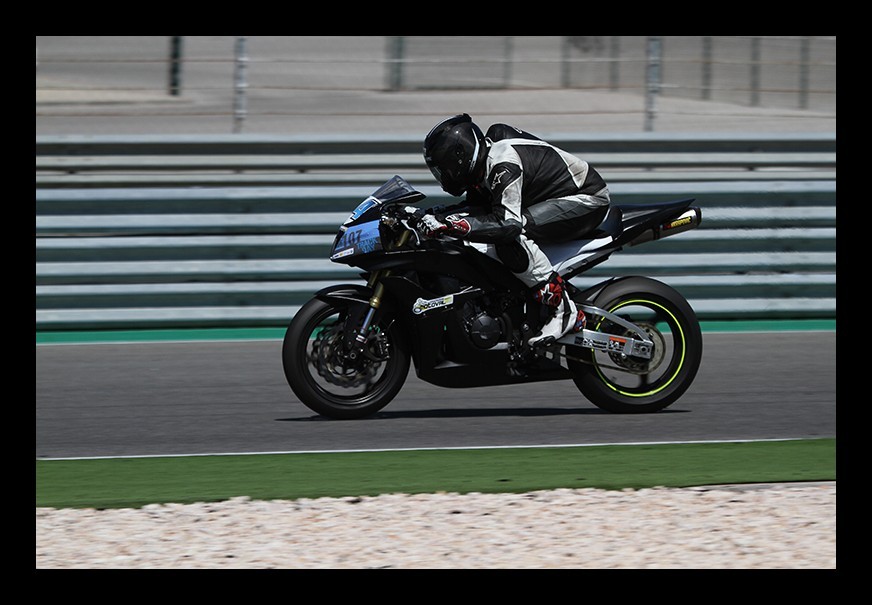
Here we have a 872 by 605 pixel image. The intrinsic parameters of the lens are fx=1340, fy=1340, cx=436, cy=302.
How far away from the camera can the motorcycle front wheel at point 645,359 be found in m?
7.37

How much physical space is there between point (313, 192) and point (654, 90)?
10.4ft

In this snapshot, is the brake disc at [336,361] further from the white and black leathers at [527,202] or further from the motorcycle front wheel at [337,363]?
the white and black leathers at [527,202]

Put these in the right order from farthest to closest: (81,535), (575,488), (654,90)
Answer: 1. (654,90)
2. (575,488)
3. (81,535)

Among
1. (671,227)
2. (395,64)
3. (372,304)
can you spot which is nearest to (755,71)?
(395,64)

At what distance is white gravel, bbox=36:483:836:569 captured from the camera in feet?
16.2

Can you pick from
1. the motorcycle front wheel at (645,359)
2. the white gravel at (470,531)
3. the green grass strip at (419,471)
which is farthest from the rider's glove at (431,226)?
the white gravel at (470,531)

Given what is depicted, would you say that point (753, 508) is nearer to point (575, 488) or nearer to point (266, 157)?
point (575, 488)

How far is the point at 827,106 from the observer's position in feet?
43.7

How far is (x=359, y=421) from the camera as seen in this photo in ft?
24.4

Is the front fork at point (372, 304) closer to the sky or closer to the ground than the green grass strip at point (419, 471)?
closer to the sky

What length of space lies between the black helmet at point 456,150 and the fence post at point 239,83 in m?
4.88

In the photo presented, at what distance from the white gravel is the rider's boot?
4.84 feet

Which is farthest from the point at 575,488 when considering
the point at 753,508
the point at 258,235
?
the point at 258,235

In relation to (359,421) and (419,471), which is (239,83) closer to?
(359,421)
